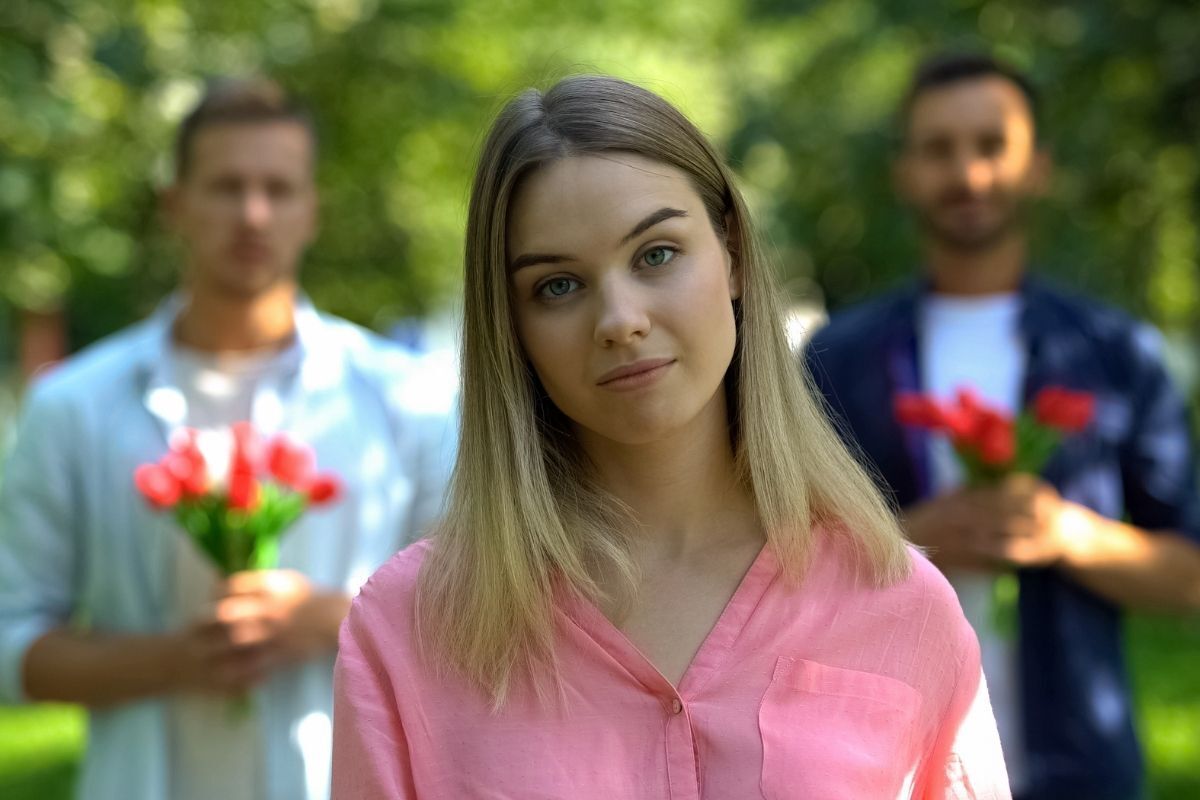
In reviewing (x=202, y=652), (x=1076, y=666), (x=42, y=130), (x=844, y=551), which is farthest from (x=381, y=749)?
(x=42, y=130)

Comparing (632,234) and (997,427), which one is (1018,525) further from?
(632,234)

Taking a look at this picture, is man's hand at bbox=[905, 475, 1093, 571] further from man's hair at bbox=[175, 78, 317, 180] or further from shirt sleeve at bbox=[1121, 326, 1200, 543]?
man's hair at bbox=[175, 78, 317, 180]

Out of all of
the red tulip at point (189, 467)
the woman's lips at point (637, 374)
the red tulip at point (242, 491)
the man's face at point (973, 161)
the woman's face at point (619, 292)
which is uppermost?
the man's face at point (973, 161)

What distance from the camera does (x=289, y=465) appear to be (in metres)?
3.76

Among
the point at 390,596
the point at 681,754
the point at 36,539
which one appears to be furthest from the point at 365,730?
the point at 36,539

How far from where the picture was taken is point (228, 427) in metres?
4.07

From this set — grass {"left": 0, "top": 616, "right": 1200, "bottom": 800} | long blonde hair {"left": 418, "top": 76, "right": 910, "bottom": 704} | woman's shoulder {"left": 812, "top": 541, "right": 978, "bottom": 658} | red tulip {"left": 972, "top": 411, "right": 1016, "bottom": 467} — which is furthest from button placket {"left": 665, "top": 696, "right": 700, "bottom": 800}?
grass {"left": 0, "top": 616, "right": 1200, "bottom": 800}

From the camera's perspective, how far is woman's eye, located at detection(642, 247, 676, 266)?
2.27m

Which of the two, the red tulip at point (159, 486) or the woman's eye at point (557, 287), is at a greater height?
the woman's eye at point (557, 287)

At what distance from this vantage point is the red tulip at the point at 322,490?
375 centimetres

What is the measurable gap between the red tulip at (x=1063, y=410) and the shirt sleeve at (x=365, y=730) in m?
2.11

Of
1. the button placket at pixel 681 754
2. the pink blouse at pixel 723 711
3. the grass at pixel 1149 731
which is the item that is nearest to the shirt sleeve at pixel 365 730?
the pink blouse at pixel 723 711

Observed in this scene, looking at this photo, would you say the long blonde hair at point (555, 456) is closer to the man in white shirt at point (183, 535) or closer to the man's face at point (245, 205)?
the man in white shirt at point (183, 535)

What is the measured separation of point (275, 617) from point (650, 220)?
6.11 ft
